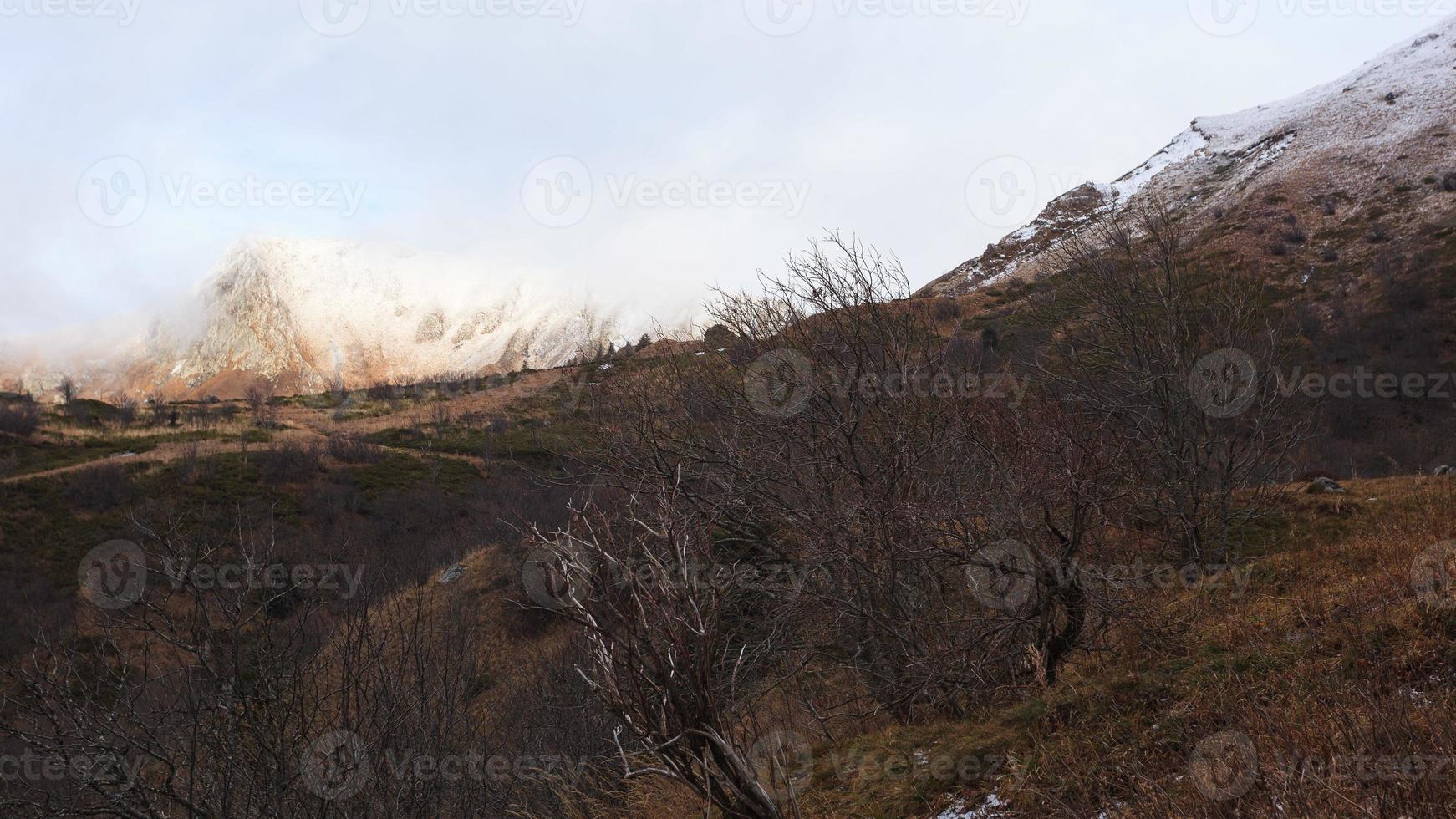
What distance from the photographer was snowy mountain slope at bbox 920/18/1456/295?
44.6m

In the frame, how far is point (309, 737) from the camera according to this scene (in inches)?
271

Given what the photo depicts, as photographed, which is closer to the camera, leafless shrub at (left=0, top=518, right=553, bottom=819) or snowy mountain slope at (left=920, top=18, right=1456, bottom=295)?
leafless shrub at (left=0, top=518, right=553, bottom=819)

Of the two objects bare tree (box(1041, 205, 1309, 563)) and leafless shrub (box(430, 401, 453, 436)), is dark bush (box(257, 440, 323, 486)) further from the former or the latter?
bare tree (box(1041, 205, 1309, 563))

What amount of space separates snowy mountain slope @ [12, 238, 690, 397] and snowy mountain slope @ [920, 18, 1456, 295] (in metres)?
62.3

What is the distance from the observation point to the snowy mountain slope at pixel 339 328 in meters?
108

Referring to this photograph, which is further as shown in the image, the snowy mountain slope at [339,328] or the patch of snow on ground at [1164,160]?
the snowy mountain slope at [339,328]

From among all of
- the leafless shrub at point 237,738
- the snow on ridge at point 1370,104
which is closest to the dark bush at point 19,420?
the leafless shrub at point 237,738

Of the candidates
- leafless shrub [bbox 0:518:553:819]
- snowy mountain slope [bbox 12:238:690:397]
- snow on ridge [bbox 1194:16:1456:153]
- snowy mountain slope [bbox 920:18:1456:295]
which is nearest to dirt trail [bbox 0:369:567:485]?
leafless shrub [bbox 0:518:553:819]

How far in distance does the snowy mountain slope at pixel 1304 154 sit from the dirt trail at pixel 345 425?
29913 millimetres

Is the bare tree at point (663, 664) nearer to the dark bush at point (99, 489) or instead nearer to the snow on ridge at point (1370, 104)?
the dark bush at point (99, 489)

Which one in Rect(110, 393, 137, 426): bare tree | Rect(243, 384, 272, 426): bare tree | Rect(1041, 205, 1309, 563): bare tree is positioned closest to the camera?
Rect(1041, 205, 1309, 563): bare tree

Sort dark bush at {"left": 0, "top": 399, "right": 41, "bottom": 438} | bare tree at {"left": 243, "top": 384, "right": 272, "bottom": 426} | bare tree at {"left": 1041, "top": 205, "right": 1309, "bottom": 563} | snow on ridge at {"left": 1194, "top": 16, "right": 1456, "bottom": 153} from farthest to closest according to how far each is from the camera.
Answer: snow on ridge at {"left": 1194, "top": 16, "right": 1456, "bottom": 153} < bare tree at {"left": 243, "top": 384, "right": 272, "bottom": 426} < dark bush at {"left": 0, "top": 399, "right": 41, "bottom": 438} < bare tree at {"left": 1041, "top": 205, "right": 1309, "bottom": 563}

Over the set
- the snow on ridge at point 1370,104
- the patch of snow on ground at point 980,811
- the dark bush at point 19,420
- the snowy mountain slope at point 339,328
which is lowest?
the patch of snow on ground at point 980,811

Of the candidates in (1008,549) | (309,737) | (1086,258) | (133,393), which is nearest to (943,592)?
(1008,549)
